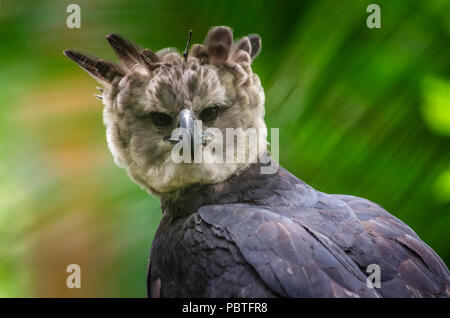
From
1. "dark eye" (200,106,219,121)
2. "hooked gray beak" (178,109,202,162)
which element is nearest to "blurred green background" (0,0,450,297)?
"dark eye" (200,106,219,121)

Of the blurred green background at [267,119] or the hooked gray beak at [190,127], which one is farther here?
the blurred green background at [267,119]

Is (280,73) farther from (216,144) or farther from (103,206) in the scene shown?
(103,206)

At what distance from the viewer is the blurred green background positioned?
8.64 feet

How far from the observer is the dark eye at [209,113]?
2.29 meters

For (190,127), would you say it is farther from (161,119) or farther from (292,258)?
(292,258)

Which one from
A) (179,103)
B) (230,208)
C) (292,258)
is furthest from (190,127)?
(292,258)

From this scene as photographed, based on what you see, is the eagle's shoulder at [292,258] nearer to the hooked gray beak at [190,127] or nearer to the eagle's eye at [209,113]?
the hooked gray beak at [190,127]

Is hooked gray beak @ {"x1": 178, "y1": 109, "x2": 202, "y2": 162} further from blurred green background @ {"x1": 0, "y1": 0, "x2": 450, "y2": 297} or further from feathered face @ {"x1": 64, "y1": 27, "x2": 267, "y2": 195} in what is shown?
blurred green background @ {"x1": 0, "y1": 0, "x2": 450, "y2": 297}

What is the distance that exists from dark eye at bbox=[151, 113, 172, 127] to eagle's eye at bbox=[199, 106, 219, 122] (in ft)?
0.39

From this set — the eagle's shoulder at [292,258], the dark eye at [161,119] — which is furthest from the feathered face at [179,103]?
the eagle's shoulder at [292,258]

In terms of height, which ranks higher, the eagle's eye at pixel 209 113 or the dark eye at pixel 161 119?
the eagle's eye at pixel 209 113

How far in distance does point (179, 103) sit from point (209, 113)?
0.12 metres
